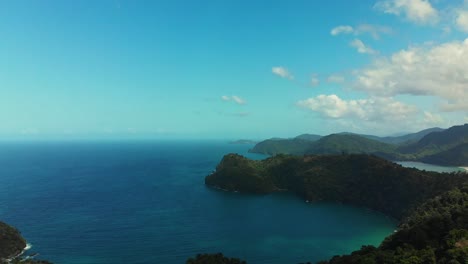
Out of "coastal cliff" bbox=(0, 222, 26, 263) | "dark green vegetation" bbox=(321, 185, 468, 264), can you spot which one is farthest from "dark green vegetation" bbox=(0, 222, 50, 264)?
"dark green vegetation" bbox=(321, 185, 468, 264)

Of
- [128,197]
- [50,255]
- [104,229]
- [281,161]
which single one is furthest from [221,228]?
[281,161]

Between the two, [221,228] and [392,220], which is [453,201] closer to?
[392,220]

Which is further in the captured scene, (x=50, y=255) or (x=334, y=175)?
(x=334, y=175)

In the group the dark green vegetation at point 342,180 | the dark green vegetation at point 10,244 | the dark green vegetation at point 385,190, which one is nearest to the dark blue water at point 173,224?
the dark green vegetation at point 10,244

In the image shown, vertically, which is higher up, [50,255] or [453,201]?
[453,201]

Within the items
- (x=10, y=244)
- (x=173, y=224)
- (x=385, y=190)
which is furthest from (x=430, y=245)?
(x=10, y=244)

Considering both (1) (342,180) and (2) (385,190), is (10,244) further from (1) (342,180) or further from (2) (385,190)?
(2) (385,190)
